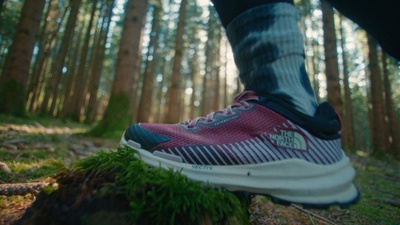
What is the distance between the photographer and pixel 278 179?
100cm

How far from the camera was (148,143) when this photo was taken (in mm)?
1038

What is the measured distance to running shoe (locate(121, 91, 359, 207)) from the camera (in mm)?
985

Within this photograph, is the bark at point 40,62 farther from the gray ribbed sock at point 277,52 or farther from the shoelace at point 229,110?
the gray ribbed sock at point 277,52

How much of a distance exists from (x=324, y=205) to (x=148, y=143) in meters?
0.72

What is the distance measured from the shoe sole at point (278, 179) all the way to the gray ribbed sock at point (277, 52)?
261 millimetres

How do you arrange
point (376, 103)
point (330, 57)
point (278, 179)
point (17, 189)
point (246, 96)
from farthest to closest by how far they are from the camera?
point (376, 103) < point (330, 57) < point (246, 96) < point (17, 189) < point (278, 179)

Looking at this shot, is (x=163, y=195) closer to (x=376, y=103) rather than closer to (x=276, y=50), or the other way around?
(x=276, y=50)

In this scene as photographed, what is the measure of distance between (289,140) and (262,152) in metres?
0.13

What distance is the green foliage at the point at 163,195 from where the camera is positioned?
2.56 ft

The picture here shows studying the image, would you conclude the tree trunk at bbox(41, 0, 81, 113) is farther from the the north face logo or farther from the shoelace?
the the north face logo

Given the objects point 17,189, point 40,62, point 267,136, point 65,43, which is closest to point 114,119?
point 17,189

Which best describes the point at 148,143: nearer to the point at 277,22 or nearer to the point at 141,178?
the point at 141,178

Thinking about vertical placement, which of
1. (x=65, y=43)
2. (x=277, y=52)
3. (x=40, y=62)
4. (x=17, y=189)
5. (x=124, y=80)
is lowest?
(x=17, y=189)

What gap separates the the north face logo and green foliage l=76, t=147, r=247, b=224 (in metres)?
0.30
